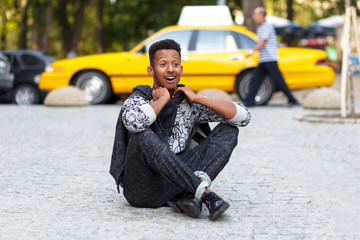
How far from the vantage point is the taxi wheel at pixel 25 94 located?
59.4 ft

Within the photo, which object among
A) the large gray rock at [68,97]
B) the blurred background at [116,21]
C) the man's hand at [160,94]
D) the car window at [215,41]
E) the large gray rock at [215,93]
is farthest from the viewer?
the blurred background at [116,21]

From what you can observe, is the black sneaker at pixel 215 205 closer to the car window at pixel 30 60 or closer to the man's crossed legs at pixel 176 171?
the man's crossed legs at pixel 176 171

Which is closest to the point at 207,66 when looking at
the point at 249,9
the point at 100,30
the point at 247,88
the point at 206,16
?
the point at 247,88

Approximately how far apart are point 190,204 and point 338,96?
10.1 m

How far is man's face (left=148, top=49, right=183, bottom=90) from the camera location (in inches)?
171

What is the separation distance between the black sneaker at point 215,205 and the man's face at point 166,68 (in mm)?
724

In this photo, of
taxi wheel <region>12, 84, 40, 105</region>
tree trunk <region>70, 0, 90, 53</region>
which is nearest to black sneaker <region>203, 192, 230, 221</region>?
taxi wheel <region>12, 84, 40, 105</region>

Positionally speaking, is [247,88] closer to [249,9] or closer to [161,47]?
[249,9]

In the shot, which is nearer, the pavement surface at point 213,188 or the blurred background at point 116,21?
the pavement surface at point 213,188

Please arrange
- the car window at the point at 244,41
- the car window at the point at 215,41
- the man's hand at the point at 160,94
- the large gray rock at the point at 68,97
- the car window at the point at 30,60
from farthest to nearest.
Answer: the car window at the point at 30,60, the car window at the point at 215,41, the car window at the point at 244,41, the large gray rock at the point at 68,97, the man's hand at the point at 160,94

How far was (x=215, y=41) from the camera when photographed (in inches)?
590

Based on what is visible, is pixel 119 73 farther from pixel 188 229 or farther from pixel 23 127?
pixel 188 229

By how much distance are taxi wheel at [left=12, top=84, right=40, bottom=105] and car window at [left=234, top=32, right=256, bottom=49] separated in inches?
236

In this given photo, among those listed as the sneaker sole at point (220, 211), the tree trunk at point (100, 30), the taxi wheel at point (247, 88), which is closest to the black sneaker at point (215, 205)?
the sneaker sole at point (220, 211)
